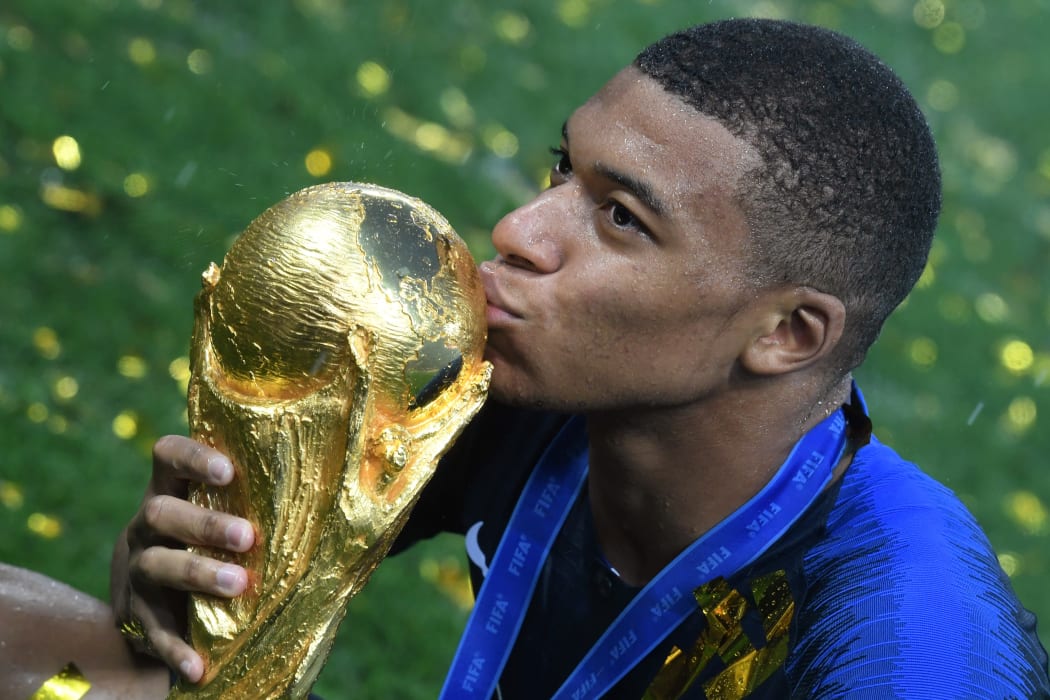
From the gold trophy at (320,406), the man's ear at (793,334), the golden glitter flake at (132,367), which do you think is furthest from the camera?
the golden glitter flake at (132,367)

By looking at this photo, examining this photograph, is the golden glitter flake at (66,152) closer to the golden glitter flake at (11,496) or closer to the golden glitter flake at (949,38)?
the golden glitter flake at (11,496)

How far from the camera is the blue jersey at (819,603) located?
2.20m

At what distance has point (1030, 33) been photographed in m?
8.49

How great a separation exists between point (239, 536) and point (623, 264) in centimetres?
87

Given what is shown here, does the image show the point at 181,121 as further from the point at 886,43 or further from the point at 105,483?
the point at 886,43

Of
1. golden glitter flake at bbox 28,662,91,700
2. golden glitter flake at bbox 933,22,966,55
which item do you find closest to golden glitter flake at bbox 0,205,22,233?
golden glitter flake at bbox 28,662,91,700

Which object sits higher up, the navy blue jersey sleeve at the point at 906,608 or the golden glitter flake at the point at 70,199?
the navy blue jersey sleeve at the point at 906,608

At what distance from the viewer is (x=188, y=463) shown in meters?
2.18

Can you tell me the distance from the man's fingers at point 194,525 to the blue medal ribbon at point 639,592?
879 millimetres

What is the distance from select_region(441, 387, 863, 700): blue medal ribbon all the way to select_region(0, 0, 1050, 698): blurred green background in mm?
1375

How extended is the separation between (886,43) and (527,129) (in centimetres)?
286

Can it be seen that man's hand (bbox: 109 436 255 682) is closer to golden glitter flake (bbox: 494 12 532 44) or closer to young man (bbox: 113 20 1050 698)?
young man (bbox: 113 20 1050 698)

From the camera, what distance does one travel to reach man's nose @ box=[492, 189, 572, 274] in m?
2.34


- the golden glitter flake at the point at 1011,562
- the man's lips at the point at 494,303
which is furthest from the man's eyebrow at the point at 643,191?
the golden glitter flake at the point at 1011,562
